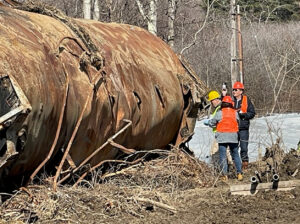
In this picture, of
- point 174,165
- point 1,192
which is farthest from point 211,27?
point 1,192

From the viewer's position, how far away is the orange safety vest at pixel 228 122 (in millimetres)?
9539

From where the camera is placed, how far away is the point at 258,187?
7.40 meters

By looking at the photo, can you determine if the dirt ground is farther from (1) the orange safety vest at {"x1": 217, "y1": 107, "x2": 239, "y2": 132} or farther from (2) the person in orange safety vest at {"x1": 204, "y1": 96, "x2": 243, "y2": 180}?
(1) the orange safety vest at {"x1": 217, "y1": 107, "x2": 239, "y2": 132}

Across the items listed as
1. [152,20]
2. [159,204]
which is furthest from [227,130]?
[152,20]

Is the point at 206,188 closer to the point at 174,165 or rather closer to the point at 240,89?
the point at 174,165

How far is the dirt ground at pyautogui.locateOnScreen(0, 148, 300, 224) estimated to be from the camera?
5.70m

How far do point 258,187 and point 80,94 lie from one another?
2502 millimetres

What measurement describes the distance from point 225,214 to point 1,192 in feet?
7.31

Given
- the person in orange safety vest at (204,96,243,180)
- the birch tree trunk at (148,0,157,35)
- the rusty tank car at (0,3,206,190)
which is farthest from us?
the birch tree trunk at (148,0,157,35)

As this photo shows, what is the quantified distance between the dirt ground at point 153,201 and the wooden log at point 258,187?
0.08m

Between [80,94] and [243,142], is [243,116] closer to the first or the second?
[243,142]

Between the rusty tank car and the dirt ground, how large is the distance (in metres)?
0.29

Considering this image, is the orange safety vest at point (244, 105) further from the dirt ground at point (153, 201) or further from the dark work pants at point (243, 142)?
the dirt ground at point (153, 201)

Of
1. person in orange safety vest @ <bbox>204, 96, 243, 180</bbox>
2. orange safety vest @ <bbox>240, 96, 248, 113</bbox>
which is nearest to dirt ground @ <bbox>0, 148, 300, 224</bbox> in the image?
person in orange safety vest @ <bbox>204, 96, 243, 180</bbox>
